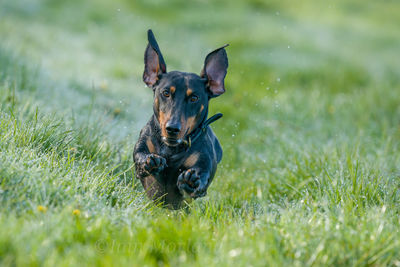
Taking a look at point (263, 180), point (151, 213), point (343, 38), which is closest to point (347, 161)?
point (263, 180)

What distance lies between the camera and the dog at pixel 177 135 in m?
3.16

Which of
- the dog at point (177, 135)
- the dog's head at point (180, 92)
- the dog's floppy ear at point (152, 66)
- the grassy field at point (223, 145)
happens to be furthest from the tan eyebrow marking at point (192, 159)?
the dog's floppy ear at point (152, 66)

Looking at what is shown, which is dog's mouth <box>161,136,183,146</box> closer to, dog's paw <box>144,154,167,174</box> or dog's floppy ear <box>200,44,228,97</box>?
dog's paw <box>144,154,167,174</box>

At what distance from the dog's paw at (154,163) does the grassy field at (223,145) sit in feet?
1.01

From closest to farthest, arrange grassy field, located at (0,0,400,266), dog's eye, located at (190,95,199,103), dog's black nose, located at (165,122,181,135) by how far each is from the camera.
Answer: grassy field, located at (0,0,400,266) < dog's black nose, located at (165,122,181,135) < dog's eye, located at (190,95,199,103)

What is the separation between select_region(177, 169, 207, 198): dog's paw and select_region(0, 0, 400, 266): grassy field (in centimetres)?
20

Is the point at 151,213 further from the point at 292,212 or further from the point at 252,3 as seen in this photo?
the point at 252,3

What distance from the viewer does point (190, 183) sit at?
3.14 meters

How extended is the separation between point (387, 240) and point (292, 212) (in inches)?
25.7

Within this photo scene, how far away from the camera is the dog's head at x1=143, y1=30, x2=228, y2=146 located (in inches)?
124

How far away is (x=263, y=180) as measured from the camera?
179 inches

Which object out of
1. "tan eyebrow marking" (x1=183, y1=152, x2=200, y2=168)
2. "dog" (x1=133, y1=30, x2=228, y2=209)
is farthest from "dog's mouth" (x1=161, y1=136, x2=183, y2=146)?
"tan eyebrow marking" (x1=183, y1=152, x2=200, y2=168)

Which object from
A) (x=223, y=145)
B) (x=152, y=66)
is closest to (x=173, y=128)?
(x=152, y=66)

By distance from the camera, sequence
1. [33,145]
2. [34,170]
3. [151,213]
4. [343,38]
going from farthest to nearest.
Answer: [343,38] < [33,145] < [151,213] < [34,170]
